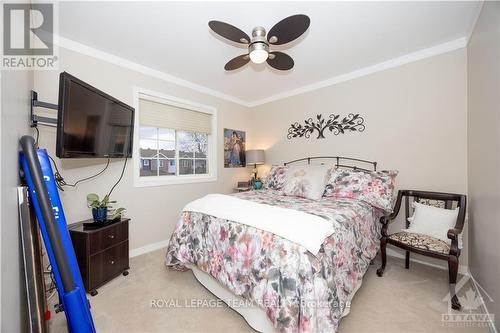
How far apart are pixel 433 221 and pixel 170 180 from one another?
329 centimetres

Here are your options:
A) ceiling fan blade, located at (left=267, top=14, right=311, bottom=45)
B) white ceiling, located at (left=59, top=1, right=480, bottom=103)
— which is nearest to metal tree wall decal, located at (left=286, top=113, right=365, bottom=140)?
white ceiling, located at (left=59, top=1, right=480, bottom=103)

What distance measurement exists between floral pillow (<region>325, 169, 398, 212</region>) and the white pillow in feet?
0.91

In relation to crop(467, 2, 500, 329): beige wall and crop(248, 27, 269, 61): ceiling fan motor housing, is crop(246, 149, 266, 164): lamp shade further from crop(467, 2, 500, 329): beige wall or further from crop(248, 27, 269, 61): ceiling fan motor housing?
crop(467, 2, 500, 329): beige wall

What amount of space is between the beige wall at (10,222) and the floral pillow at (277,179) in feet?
8.33

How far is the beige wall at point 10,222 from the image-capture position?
32.2 inches

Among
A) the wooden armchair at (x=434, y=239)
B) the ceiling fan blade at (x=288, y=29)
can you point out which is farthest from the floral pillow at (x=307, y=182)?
the ceiling fan blade at (x=288, y=29)

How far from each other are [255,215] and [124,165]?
1.99 m

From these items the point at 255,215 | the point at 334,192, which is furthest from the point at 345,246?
the point at 334,192

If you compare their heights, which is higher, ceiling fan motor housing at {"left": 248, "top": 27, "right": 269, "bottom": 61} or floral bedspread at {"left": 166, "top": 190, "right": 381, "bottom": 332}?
ceiling fan motor housing at {"left": 248, "top": 27, "right": 269, "bottom": 61}

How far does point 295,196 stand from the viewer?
8.87ft

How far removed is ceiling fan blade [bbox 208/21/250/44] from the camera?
157cm

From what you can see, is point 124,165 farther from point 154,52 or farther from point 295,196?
point 295,196

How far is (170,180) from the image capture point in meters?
3.19

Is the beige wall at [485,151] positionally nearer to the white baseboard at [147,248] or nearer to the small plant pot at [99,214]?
the small plant pot at [99,214]
